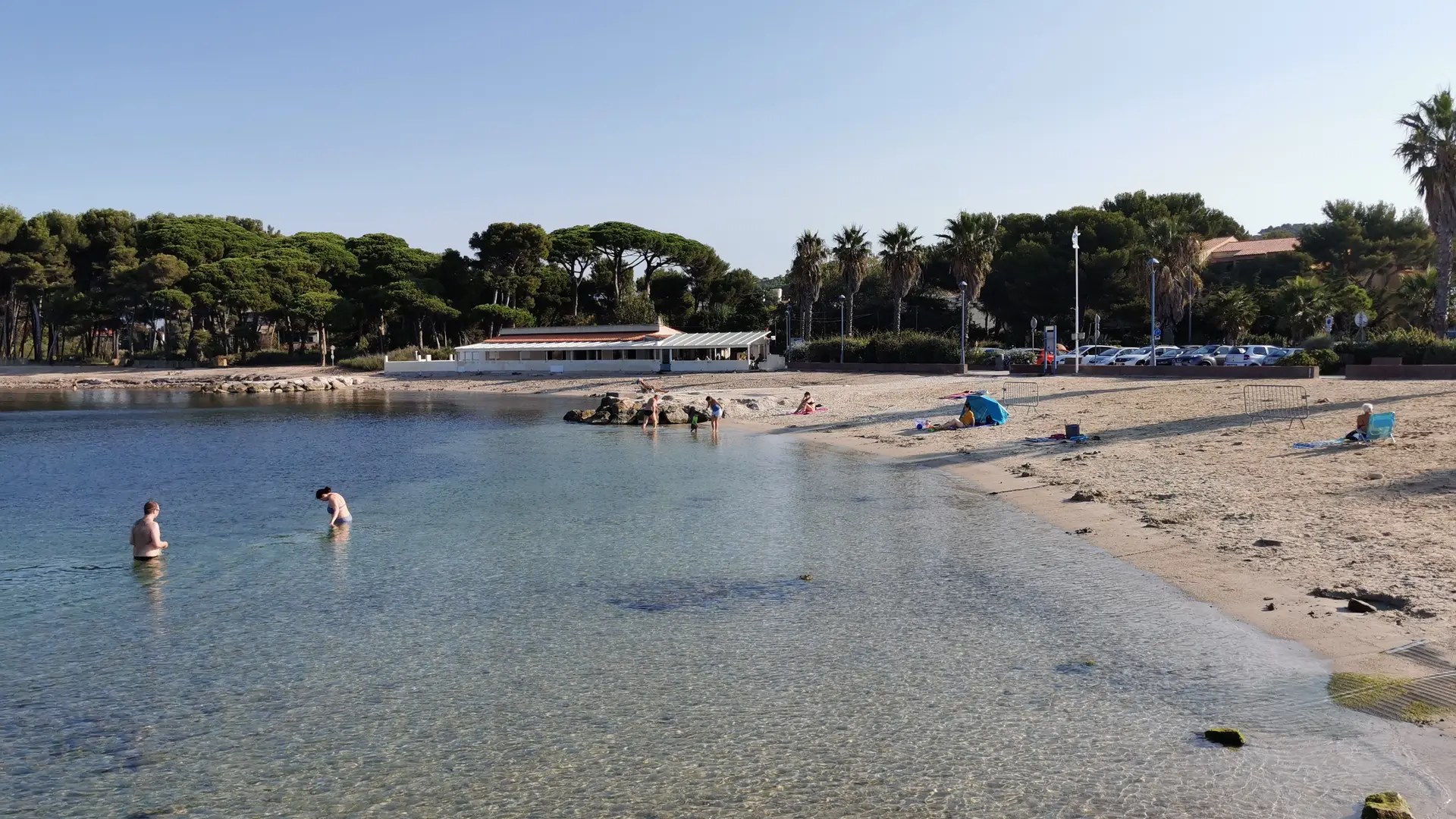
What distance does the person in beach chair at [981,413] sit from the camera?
1174 inches

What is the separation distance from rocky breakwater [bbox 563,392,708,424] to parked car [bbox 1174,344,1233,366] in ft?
80.2

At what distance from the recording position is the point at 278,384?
69.4 m

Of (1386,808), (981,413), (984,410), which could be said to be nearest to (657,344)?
(981,413)

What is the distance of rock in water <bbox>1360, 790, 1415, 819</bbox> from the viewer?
5871 millimetres

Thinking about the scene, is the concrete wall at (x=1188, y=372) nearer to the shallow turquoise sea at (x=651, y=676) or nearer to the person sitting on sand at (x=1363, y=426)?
the person sitting on sand at (x=1363, y=426)

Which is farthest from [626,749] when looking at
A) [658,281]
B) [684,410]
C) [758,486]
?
[658,281]

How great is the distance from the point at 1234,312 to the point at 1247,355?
1612 cm

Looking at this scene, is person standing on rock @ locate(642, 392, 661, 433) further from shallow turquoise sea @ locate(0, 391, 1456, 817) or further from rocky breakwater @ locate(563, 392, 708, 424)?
shallow turquoise sea @ locate(0, 391, 1456, 817)

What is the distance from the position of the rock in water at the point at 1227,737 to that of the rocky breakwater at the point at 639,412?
3241cm

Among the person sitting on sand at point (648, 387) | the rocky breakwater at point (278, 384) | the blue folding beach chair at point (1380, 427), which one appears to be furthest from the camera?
the rocky breakwater at point (278, 384)

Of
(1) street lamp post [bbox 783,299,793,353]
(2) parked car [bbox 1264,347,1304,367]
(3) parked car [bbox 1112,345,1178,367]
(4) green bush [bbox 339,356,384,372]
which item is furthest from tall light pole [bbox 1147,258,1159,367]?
(4) green bush [bbox 339,356,384,372]

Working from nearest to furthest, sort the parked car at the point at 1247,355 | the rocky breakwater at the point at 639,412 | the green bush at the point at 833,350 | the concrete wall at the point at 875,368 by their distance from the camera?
the rocky breakwater at the point at 639,412
the parked car at the point at 1247,355
the concrete wall at the point at 875,368
the green bush at the point at 833,350

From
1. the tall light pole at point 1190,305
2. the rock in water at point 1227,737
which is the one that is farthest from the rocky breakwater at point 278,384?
the rock in water at point 1227,737

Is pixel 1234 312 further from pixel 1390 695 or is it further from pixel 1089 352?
pixel 1390 695
